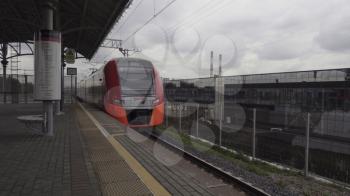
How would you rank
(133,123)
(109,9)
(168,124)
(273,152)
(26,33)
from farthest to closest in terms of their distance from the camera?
(26,33) < (168,124) < (109,9) < (133,123) < (273,152)

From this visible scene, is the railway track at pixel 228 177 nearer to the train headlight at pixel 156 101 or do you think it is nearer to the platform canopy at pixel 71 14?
the train headlight at pixel 156 101

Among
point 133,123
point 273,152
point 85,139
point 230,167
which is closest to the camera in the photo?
point 230,167

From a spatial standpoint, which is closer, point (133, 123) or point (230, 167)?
point (230, 167)

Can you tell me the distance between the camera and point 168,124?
53.6 feet

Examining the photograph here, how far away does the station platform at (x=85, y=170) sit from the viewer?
16.3 feet

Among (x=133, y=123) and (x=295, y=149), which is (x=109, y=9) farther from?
(x=295, y=149)

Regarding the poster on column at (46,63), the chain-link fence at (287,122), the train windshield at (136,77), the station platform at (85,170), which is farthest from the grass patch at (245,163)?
the poster on column at (46,63)

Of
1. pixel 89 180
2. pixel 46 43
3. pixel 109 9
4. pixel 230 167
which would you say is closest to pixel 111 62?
pixel 109 9

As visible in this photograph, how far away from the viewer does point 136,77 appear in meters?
14.1

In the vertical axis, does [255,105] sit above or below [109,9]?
below

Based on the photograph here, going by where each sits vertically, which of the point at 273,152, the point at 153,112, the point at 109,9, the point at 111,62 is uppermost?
the point at 109,9

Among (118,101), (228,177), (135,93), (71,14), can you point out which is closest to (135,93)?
(135,93)

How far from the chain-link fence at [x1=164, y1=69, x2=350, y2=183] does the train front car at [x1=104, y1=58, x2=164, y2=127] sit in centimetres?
118

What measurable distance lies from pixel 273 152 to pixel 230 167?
4.94m
